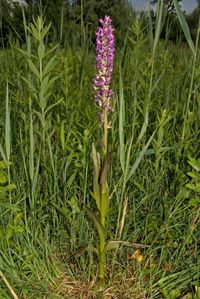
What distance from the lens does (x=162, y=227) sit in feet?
4.90

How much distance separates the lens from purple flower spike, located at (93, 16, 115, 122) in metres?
1.15

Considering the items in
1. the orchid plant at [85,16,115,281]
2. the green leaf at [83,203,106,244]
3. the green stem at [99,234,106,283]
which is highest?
the orchid plant at [85,16,115,281]

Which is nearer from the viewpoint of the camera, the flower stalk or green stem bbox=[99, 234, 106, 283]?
the flower stalk

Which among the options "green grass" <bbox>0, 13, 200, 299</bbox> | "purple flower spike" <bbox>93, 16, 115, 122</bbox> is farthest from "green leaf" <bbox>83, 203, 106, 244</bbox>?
"purple flower spike" <bbox>93, 16, 115, 122</bbox>

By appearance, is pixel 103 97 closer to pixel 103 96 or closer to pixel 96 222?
pixel 103 96

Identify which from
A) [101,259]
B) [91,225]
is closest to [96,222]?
[101,259]

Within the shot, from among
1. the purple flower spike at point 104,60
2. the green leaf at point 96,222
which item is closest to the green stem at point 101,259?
the green leaf at point 96,222

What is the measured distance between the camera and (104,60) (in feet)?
3.84

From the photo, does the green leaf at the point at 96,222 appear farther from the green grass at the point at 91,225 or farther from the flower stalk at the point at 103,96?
the green grass at the point at 91,225

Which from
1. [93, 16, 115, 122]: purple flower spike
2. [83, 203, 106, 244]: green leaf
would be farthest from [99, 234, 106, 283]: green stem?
[93, 16, 115, 122]: purple flower spike

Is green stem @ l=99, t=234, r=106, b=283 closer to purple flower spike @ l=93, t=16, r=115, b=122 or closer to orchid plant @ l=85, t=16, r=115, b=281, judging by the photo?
orchid plant @ l=85, t=16, r=115, b=281

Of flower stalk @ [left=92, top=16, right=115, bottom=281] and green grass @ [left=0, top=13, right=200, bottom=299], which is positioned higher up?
flower stalk @ [left=92, top=16, right=115, bottom=281]

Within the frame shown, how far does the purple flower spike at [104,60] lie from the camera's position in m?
1.15

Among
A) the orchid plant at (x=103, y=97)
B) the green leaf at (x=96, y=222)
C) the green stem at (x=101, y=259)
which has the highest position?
the orchid plant at (x=103, y=97)
